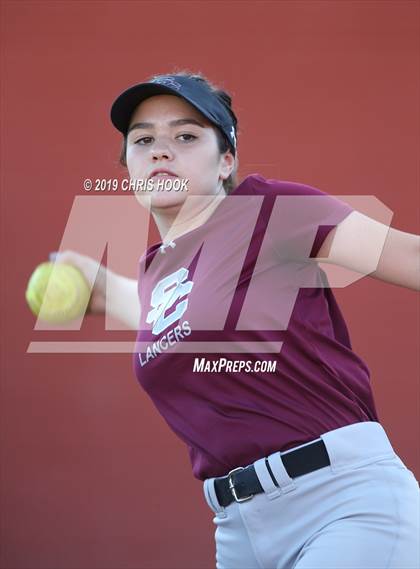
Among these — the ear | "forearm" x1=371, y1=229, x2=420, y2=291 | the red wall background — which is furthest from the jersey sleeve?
the red wall background

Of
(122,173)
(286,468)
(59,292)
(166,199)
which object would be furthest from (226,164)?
(122,173)

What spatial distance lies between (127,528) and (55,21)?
85.8 inches

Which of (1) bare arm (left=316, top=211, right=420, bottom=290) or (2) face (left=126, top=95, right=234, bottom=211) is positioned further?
(2) face (left=126, top=95, right=234, bottom=211)

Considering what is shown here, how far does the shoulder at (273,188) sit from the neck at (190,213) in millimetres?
109

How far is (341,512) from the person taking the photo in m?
1.86

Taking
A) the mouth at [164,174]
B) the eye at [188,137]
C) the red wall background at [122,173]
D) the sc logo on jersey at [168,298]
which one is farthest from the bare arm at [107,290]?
the red wall background at [122,173]

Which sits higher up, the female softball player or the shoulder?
the shoulder

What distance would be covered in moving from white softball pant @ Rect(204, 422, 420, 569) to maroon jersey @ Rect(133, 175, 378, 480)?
0.07 m

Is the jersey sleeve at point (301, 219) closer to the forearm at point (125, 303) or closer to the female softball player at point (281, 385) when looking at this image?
the female softball player at point (281, 385)

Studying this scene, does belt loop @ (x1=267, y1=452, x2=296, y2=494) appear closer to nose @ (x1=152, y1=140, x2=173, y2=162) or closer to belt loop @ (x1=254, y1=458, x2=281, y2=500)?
belt loop @ (x1=254, y1=458, x2=281, y2=500)

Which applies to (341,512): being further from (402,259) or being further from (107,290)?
(107,290)

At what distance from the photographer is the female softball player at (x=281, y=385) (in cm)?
186

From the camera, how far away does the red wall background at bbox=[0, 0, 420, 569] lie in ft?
13.1

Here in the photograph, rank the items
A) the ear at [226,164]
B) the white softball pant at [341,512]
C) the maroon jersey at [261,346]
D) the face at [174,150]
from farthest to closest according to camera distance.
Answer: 1. the ear at [226,164]
2. the face at [174,150]
3. the maroon jersey at [261,346]
4. the white softball pant at [341,512]
